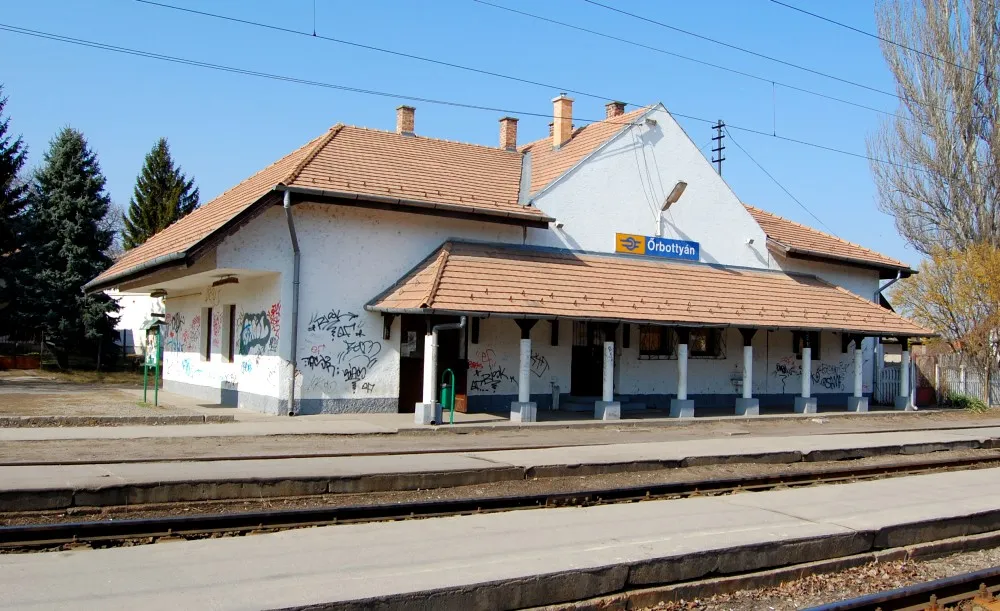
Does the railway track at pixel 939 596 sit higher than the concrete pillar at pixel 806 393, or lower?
lower

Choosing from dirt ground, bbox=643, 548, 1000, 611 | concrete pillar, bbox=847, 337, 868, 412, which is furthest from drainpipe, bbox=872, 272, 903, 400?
dirt ground, bbox=643, 548, 1000, 611

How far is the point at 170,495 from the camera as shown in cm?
976

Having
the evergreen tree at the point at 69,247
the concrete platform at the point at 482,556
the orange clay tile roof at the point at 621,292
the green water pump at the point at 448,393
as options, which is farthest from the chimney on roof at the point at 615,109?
the evergreen tree at the point at 69,247

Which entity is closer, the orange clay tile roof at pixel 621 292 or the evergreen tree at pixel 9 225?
the orange clay tile roof at pixel 621 292

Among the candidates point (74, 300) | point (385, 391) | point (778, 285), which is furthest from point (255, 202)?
point (74, 300)

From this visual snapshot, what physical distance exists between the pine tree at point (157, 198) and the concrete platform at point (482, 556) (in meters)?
41.9

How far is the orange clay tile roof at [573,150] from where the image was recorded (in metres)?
23.2

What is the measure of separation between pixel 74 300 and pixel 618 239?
2651cm

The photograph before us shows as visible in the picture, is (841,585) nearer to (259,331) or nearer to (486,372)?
(486,372)

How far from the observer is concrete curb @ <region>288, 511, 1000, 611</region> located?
6.14 metres

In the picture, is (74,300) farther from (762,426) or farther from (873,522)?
(873,522)

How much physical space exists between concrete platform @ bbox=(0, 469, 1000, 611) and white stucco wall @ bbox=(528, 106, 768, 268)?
42.6ft

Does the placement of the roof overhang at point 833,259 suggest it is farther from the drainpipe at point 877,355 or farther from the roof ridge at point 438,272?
the roof ridge at point 438,272

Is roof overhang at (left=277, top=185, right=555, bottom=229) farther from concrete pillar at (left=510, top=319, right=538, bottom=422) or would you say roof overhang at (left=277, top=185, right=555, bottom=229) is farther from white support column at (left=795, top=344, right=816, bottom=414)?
white support column at (left=795, top=344, right=816, bottom=414)
